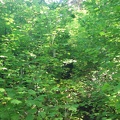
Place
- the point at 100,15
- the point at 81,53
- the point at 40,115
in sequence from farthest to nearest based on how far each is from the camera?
1. the point at 81,53
2. the point at 100,15
3. the point at 40,115

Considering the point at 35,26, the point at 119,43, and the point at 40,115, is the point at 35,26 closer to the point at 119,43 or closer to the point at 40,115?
the point at 119,43

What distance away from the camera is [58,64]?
255 inches

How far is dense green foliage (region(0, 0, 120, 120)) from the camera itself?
12.3 feet

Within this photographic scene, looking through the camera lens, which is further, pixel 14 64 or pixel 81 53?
pixel 81 53

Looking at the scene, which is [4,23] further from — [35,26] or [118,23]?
[118,23]

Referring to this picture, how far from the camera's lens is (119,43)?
449 cm

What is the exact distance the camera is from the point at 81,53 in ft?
22.3

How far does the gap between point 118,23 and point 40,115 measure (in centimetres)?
248

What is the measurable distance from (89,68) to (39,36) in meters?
2.11

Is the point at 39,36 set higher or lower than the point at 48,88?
higher

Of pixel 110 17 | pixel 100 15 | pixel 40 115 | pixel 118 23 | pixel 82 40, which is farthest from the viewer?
pixel 82 40

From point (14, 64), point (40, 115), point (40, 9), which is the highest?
point (40, 9)

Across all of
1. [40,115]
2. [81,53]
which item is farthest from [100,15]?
[40,115]

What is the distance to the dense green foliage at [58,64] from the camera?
12.3ft
